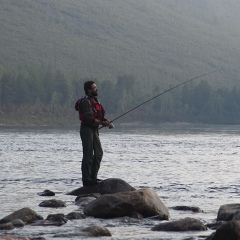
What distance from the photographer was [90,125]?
18.2m

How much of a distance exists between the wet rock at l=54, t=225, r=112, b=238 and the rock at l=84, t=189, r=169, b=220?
6.56ft

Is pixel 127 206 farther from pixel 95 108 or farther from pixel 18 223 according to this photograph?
Answer: pixel 95 108

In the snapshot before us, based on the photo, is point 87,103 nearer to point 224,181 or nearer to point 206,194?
point 206,194

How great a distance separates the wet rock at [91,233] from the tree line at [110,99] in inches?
5094

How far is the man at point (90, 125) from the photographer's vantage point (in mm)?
18031

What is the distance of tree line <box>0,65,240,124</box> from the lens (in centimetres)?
15438

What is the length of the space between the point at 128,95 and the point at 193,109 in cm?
1661

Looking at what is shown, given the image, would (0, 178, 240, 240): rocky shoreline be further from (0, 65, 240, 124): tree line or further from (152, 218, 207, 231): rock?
(0, 65, 240, 124): tree line

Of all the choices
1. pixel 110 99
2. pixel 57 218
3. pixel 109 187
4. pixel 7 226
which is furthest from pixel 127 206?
pixel 110 99

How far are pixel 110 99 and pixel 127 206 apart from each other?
16286cm

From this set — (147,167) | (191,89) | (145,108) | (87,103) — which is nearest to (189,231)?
(87,103)

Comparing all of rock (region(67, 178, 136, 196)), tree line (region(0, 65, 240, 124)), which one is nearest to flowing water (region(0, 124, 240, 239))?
rock (region(67, 178, 136, 196))

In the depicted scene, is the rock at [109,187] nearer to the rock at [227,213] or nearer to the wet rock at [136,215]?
the wet rock at [136,215]

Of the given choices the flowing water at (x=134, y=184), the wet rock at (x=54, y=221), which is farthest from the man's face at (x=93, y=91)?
the wet rock at (x=54, y=221)
